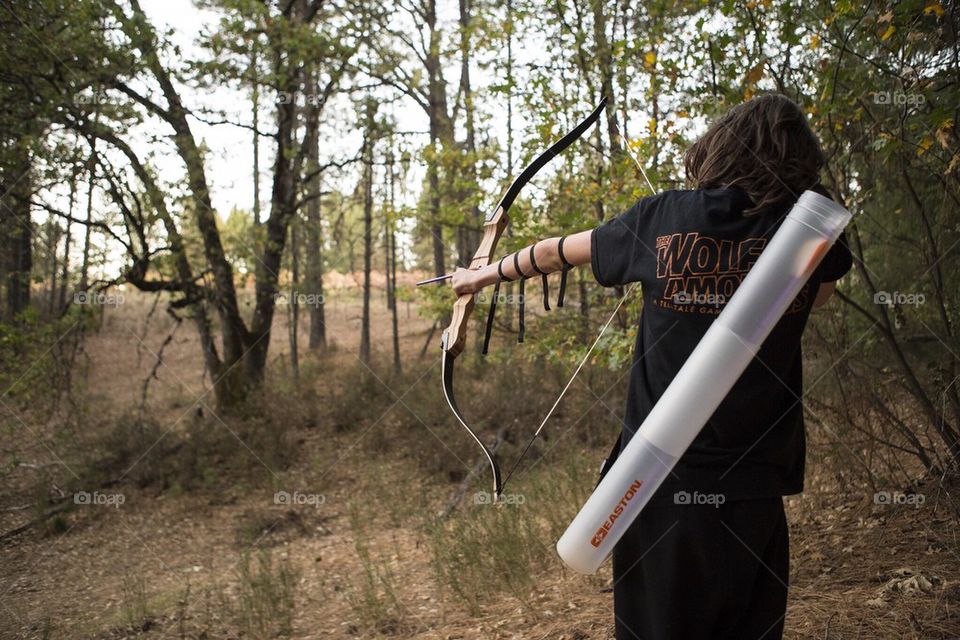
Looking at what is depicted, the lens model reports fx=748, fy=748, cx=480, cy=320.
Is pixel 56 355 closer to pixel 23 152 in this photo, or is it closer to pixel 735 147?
pixel 23 152

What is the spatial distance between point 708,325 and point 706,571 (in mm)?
572

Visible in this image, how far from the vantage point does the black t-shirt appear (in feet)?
5.56

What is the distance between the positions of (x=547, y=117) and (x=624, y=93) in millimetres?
1394

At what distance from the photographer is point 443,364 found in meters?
2.67

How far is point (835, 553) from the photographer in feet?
13.2

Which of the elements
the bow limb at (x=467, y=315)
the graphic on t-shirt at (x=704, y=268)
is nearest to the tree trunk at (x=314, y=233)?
the bow limb at (x=467, y=315)

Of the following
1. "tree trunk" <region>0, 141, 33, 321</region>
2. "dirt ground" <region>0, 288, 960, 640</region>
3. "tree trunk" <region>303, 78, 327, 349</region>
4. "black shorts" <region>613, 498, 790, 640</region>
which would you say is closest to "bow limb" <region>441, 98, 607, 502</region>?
"black shorts" <region>613, 498, 790, 640</region>

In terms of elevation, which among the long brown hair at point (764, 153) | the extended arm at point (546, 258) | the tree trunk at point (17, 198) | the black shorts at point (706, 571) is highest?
the tree trunk at point (17, 198)

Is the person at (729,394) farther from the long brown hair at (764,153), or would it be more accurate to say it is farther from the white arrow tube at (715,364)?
the white arrow tube at (715,364)

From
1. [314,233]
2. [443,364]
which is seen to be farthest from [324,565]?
[314,233]

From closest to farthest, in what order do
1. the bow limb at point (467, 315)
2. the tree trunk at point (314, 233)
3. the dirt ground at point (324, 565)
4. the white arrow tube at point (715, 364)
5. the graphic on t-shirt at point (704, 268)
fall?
the white arrow tube at point (715, 364) < the graphic on t-shirt at point (704, 268) < the bow limb at point (467, 315) < the dirt ground at point (324, 565) < the tree trunk at point (314, 233)

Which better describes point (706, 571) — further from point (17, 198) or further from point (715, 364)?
point (17, 198)

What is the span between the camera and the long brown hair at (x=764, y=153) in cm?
172

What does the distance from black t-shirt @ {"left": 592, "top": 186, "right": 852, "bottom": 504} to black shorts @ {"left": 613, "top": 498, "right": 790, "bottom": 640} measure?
5 centimetres
